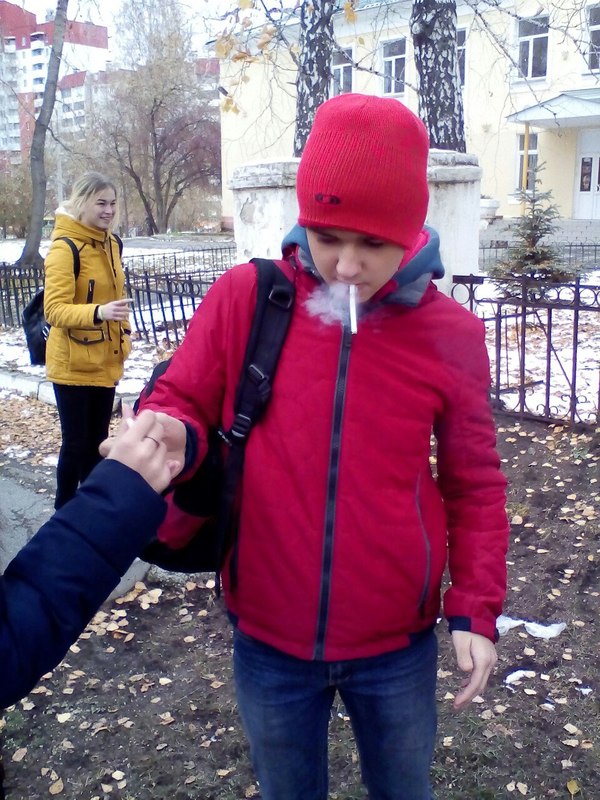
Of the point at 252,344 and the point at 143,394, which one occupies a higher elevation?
Result: the point at 252,344

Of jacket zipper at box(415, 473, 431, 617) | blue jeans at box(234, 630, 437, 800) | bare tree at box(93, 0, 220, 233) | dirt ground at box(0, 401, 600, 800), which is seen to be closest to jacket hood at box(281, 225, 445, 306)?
jacket zipper at box(415, 473, 431, 617)

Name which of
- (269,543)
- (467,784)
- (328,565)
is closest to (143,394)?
(269,543)

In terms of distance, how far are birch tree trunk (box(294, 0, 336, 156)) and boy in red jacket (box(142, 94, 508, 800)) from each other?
17.6 ft

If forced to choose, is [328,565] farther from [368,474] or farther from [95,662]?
[95,662]

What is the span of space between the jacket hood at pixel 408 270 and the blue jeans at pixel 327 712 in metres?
0.70

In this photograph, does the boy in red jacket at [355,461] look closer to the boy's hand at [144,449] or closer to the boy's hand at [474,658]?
the boy's hand at [474,658]

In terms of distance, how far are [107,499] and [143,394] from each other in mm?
452

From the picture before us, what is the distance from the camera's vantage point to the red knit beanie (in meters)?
1.30

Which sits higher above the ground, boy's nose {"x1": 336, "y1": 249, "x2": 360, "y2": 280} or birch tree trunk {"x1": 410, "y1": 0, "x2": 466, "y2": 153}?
birch tree trunk {"x1": 410, "y1": 0, "x2": 466, "y2": 153}

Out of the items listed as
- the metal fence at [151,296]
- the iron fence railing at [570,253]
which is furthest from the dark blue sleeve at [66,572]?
the iron fence railing at [570,253]

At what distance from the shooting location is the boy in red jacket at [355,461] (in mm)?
1378

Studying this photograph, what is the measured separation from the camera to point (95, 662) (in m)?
2.94

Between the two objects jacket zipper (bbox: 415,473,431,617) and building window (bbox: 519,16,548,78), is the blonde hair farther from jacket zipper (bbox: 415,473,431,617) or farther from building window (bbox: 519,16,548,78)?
building window (bbox: 519,16,548,78)

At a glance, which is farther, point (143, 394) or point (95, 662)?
point (95, 662)
